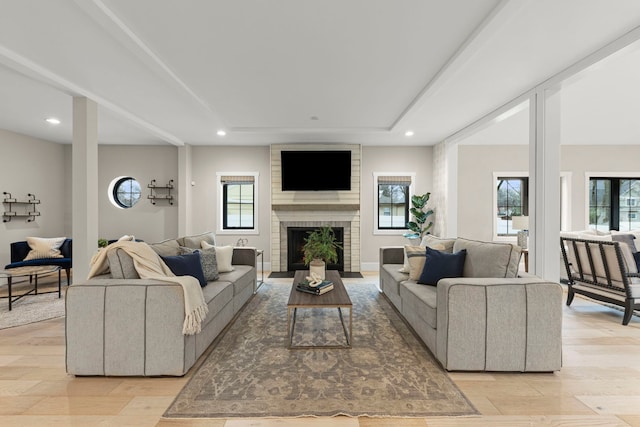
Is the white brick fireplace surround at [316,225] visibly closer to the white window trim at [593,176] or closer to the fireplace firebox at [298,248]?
the fireplace firebox at [298,248]

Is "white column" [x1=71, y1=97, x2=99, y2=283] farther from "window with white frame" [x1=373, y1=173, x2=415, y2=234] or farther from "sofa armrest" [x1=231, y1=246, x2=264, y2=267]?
"window with white frame" [x1=373, y1=173, x2=415, y2=234]

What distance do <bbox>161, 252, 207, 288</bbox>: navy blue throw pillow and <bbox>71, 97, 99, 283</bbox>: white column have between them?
146cm

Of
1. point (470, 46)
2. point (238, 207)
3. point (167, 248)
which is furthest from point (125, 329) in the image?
point (238, 207)

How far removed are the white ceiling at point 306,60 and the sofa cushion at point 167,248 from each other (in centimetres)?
175

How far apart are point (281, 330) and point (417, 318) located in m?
1.34

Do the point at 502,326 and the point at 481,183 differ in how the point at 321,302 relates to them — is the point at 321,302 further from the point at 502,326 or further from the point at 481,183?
the point at 481,183

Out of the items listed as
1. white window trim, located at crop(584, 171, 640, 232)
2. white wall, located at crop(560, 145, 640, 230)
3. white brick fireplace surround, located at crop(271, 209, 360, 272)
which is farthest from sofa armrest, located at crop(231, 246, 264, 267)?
white window trim, located at crop(584, 171, 640, 232)

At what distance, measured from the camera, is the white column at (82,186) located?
3.68 meters

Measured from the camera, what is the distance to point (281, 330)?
10.4ft

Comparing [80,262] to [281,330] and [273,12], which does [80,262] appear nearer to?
[281,330]

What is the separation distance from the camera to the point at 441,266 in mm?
3209

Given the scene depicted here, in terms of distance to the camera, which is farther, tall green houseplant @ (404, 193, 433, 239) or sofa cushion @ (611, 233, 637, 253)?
tall green houseplant @ (404, 193, 433, 239)

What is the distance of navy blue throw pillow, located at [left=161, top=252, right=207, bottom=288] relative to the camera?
9.76 feet

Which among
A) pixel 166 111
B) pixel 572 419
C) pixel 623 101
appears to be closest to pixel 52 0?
pixel 166 111
